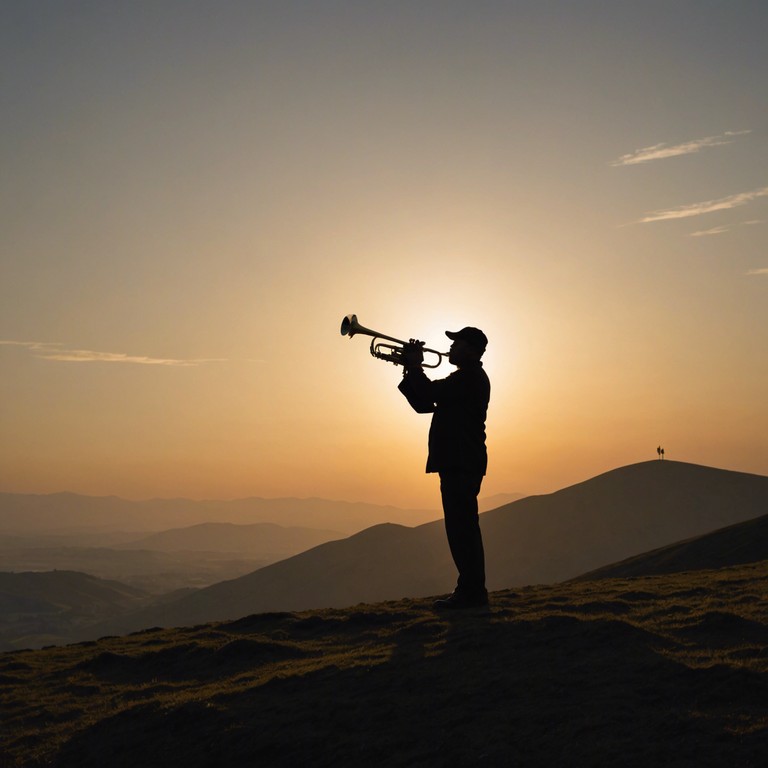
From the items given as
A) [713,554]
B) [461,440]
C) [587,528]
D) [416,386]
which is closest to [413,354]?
[416,386]

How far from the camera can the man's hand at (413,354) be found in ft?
45.8

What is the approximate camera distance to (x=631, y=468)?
19862cm

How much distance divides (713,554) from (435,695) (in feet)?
96.9

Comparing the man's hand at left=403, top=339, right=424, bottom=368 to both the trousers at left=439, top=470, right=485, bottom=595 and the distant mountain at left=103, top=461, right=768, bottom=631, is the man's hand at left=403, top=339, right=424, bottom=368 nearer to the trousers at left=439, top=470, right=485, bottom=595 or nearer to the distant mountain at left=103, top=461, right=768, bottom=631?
the trousers at left=439, top=470, right=485, bottom=595

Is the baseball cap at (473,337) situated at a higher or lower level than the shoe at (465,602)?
higher

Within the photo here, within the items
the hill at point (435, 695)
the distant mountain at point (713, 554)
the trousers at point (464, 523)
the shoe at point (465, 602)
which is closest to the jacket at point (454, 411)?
the trousers at point (464, 523)

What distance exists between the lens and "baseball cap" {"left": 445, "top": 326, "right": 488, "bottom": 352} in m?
13.7

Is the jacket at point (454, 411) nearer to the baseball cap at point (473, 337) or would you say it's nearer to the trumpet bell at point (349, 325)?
the baseball cap at point (473, 337)

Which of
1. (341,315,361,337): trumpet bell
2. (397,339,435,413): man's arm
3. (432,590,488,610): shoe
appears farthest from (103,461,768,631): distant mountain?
(397,339,435,413): man's arm

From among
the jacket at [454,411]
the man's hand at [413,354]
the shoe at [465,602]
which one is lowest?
the shoe at [465,602]

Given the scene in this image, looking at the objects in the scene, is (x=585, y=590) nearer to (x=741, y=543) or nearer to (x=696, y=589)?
(x=696, y=589)

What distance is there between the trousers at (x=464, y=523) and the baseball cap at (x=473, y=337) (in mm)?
2122

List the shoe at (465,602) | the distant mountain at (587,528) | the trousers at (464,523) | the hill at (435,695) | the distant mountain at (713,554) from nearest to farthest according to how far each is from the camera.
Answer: the hill at (435,695)
the trousers at (464,523)
the shoe at (465,602)
the distant mountain at (713,554)
the distant mountain at (587,528)

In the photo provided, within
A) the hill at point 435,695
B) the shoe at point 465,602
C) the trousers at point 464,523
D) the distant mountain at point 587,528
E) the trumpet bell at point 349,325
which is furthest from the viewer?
the distant mountain at point 587,528
